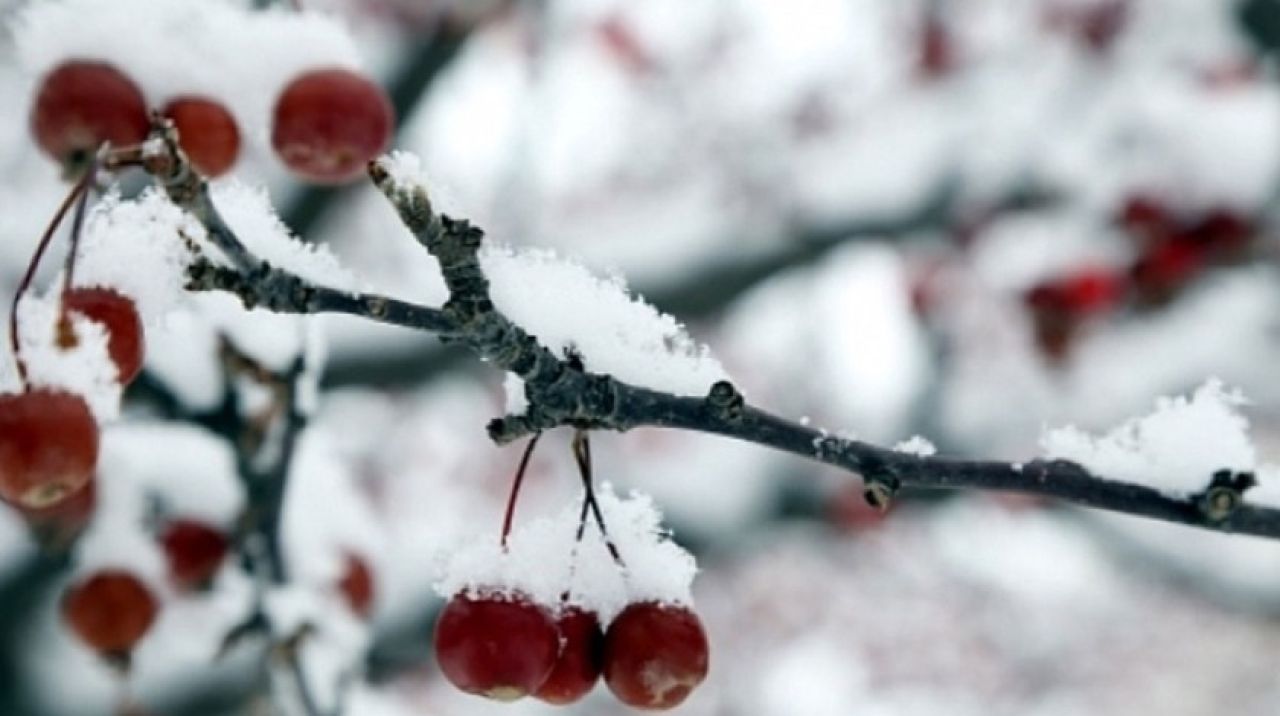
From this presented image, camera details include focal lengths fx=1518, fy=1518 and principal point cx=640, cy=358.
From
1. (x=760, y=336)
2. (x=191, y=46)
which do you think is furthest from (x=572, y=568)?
(x=760, y=336)

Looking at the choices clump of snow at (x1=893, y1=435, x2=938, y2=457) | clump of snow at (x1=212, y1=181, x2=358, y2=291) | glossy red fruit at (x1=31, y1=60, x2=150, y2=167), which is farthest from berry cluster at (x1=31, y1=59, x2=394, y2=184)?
clump of snow at (x1=893, y1=435, x2=938, y2=457)

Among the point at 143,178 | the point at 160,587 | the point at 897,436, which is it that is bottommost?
the point at 160,587

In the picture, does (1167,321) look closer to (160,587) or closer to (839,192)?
(839,192)

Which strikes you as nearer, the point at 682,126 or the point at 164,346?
the point at 164,346

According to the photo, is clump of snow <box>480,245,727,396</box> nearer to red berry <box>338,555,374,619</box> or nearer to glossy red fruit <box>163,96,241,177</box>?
glossy red fruit <box>163,96,241,177</box>

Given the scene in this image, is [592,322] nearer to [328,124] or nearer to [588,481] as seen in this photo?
[588,481]

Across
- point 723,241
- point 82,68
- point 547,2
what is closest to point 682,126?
point 547,2

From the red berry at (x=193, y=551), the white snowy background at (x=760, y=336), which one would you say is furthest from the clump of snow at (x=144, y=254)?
the red berry at (x=193, y=551)
